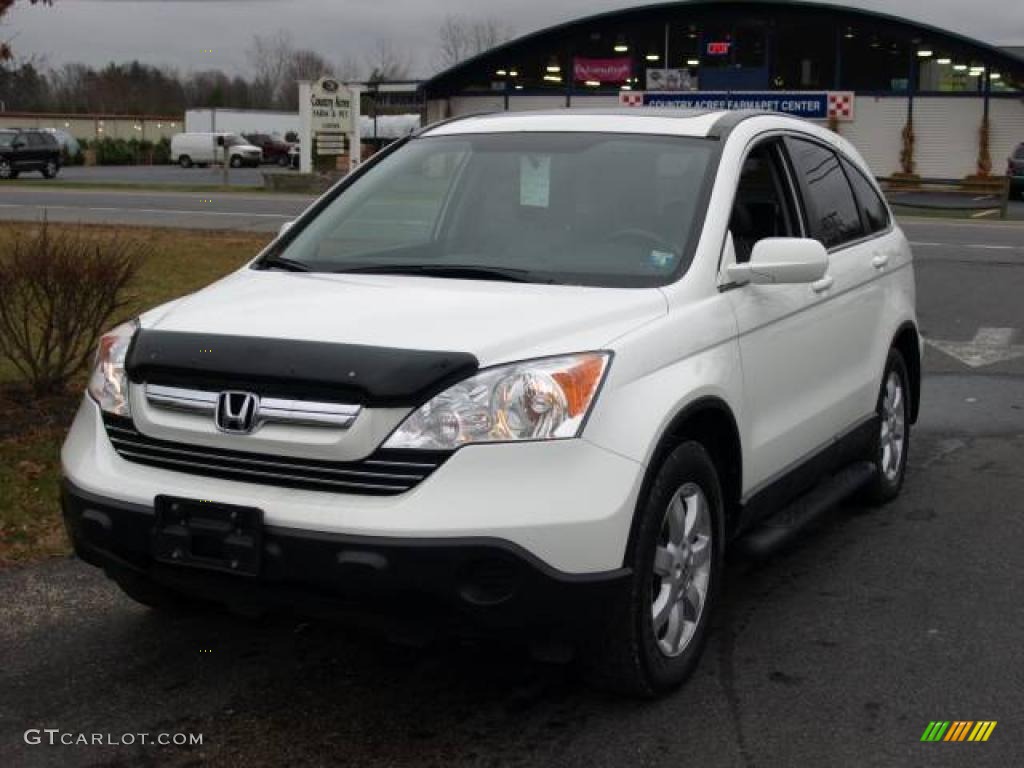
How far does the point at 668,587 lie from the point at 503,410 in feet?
2.97

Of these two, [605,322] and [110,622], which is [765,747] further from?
[110,622]

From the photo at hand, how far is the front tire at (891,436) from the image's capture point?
20.1ft

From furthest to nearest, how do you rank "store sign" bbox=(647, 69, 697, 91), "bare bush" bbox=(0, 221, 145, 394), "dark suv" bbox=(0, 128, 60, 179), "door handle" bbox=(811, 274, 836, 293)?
"store sign" bbox=(647, 69, 697, 91)
"dark suv" bbox=(0, 128, 60, 179)
"bare bush" bbox=(0, 221, 145, 394)
"door handle" bbox=(811, 274, 836, 293)

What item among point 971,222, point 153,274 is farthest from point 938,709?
point 971,222

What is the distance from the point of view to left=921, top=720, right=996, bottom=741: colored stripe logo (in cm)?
378

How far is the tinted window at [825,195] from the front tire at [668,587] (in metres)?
1.73

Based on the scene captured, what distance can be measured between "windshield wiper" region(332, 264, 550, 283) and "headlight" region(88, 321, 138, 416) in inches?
33.1

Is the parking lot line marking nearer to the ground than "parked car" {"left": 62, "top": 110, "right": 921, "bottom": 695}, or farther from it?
nearer to the ground

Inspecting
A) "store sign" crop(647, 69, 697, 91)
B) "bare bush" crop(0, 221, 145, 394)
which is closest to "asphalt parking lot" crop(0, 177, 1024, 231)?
"bare bush" crop(0, 221, 145, 394)

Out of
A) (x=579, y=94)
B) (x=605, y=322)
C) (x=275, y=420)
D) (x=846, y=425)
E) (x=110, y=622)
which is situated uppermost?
(x=579, y=94)

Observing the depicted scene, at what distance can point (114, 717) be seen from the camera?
391 centimetres

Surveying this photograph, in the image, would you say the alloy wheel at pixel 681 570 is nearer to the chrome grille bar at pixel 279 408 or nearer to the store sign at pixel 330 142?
the chrome grille bar at pixel 279 408

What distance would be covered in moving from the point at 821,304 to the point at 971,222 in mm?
22235

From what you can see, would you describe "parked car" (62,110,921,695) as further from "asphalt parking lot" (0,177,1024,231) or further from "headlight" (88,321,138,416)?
"asphalt parking lot" (0,177,1024,231)
